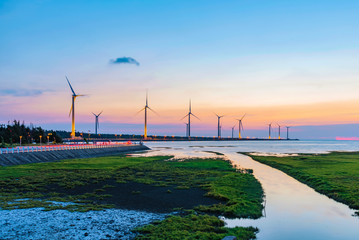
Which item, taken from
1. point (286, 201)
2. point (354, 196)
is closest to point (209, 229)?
point (286, 201)

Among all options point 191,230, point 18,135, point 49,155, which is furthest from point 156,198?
point 18,135

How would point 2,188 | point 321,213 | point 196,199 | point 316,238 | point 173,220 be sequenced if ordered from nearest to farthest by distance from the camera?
point 316,238
point 173,220
point 321,213
point 196,199
point 2,188

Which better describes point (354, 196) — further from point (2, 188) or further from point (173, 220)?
point (2, 188)

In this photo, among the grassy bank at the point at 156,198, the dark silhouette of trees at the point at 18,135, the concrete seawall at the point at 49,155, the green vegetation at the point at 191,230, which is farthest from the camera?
the dark silhouette of trees at the point at 18,135

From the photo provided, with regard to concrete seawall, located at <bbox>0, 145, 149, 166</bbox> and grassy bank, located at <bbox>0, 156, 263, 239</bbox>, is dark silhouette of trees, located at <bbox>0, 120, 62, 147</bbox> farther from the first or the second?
grassy bank, located at <bbox>0, 156, 263, 239</bbox>

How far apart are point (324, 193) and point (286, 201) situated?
5.70m

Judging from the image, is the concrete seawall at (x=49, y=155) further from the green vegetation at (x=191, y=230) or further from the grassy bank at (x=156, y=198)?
the green vegetation at (x=191, y=230)

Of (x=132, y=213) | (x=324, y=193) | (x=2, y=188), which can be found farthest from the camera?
(x=324, y=193)

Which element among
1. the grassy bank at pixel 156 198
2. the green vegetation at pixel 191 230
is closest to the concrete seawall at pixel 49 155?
the grassy bank at pixel 156 198

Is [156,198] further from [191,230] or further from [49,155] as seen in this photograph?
[49,155]

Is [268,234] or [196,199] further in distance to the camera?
[196,199]

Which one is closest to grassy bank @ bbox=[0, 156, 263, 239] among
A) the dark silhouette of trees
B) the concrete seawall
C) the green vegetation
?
the green vegetation

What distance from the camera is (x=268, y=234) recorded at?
16062 millimetres

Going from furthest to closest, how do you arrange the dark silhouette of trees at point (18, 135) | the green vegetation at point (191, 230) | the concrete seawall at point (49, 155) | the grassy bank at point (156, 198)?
1. the dark silhouette of trees at point (18, 135)
2. the concrete seawall at point (49, 155)
3. the grassy bank at point (156, 198)
4. the green vegetation at point (191, 230)
